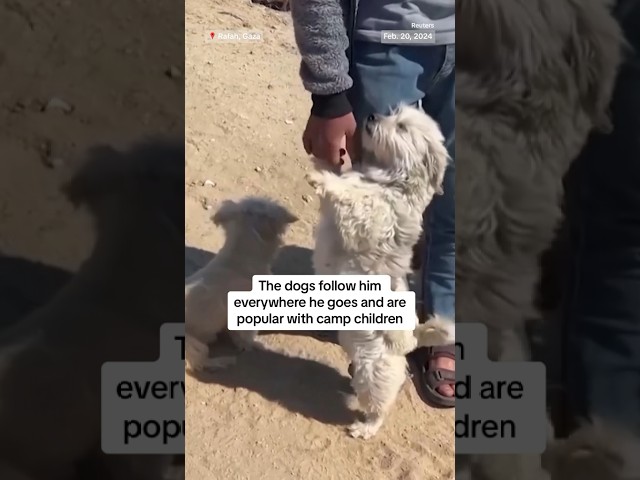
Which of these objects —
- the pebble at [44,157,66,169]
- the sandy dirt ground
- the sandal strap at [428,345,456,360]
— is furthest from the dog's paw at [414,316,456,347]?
the pebble at [44,157,66,169]

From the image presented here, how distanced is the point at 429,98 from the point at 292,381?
102 cm

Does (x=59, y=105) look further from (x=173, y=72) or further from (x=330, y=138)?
(x=330, y=138)

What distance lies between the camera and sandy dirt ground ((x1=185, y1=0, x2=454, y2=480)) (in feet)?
6.91

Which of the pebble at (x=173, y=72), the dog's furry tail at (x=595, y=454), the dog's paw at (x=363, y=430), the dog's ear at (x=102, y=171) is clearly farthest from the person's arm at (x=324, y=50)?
the dog's furry tail at (x=595, y=454)

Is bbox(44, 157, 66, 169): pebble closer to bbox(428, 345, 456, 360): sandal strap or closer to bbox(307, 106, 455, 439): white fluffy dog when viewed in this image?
bbox(307, 106, 455, 439): white fluffy dog

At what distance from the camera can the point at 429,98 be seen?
2141 millimetres

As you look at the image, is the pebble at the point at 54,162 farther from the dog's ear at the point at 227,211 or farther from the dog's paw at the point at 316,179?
the dog's paw at the point at 316,179

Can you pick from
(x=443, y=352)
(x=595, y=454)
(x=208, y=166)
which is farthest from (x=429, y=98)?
(x=595, y=454)

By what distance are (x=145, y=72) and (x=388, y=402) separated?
131 cm

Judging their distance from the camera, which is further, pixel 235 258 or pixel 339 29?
pixel 235 258

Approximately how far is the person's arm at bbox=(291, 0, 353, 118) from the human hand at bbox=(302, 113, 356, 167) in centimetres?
3

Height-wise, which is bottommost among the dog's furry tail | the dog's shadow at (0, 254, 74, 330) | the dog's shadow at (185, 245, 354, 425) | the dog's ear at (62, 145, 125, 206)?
the dog's furry tail

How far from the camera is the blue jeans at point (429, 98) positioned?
2066 millimetres

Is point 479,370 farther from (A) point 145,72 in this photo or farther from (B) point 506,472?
(A) point 145,72
